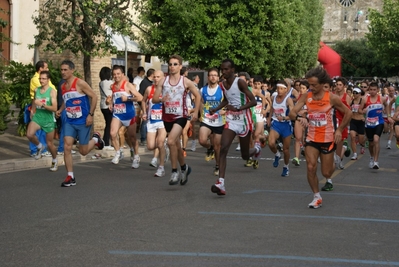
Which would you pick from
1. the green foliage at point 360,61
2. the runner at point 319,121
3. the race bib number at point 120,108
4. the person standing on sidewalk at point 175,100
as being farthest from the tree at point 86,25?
the green foliage at point 360,61

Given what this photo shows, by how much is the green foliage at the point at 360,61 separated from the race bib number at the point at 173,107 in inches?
2932

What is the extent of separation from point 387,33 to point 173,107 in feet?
179

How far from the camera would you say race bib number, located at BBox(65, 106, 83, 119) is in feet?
40.2

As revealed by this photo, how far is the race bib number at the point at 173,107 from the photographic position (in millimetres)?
12023

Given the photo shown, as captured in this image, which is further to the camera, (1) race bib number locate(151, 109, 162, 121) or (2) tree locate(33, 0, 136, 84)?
(2) tree locate(33, 0, 136, 84)

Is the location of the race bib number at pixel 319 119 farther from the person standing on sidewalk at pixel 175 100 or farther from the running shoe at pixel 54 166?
the running shoe at pixel 54 166

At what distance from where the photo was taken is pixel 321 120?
10.6 meters

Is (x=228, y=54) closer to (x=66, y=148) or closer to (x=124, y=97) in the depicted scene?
(x=124, y=97)

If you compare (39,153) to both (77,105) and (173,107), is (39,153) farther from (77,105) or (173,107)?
(173,107)

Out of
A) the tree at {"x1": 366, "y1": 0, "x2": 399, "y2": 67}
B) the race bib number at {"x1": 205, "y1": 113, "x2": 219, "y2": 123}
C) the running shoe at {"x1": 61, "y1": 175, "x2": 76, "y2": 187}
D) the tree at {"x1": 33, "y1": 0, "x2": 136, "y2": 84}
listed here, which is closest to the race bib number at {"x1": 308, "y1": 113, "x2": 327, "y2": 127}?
the race bib number at {"x1": 205, "y1": 113, "x2": 219, "y2": 123}

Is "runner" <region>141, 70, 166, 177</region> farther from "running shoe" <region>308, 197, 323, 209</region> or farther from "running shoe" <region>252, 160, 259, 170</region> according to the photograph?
"running shoe" <region>308, 197, 323, 209</region>

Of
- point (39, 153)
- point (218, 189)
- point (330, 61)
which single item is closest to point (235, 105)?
point (218, 189)

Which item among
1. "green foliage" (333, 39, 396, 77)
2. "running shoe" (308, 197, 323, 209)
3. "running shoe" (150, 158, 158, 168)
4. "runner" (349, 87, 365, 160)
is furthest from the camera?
"green foliage" (333, 39, 396, 77)

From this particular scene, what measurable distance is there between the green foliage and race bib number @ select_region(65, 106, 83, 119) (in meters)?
74.6
